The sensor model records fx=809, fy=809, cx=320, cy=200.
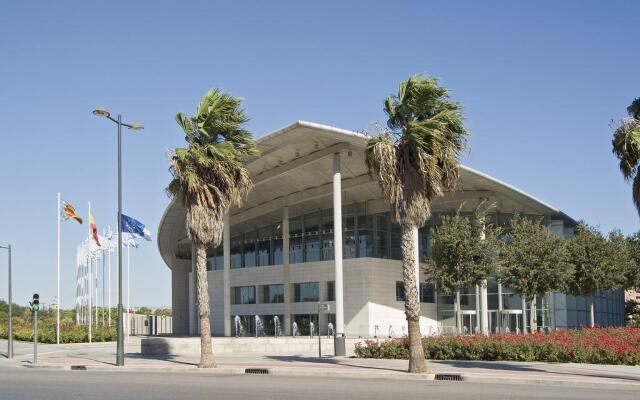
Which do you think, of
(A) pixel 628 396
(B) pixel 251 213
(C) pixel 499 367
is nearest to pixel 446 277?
(C) pixel 499 367

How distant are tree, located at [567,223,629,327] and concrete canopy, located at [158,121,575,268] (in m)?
6.80

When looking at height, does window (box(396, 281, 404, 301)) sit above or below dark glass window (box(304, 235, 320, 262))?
below

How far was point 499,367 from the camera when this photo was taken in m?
25.7

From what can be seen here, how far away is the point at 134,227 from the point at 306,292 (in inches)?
632

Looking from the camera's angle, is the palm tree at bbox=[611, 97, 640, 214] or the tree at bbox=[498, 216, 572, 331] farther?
the tree at bbox=[498, 216, 572, 331]

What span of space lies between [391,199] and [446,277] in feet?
56.8

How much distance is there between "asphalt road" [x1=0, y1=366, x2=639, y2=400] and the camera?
17422 mm

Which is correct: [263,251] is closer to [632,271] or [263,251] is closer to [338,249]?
[338,249]

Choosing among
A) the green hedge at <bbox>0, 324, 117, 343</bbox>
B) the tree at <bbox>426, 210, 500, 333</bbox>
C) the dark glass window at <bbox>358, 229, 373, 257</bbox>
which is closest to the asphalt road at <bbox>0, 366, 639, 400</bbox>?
the tree at <bbox>426, 210, 500, 333</bbox>

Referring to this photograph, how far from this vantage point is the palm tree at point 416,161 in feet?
77.6

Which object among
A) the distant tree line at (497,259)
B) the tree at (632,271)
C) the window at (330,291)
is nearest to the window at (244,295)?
the window at (330,291)

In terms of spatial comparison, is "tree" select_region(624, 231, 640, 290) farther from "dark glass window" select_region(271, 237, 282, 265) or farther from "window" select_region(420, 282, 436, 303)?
"dark glass window" select_region(271, 237, 282, 265)

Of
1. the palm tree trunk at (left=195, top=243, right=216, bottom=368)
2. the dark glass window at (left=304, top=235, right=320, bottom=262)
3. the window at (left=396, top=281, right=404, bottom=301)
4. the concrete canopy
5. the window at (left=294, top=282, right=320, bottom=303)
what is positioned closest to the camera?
the palm tree trunk at (left=195, top=243, right=216, bottom=368)

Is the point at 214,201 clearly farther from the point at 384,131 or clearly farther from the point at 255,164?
the point at 255,164
